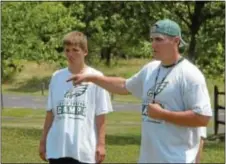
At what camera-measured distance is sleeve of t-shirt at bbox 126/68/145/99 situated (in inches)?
198

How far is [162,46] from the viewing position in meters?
4.66

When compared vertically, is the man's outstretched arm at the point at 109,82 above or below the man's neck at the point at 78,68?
below

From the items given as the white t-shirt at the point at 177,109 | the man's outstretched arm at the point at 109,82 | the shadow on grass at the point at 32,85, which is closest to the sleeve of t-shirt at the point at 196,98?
the white t-shirt at the point at 177,109

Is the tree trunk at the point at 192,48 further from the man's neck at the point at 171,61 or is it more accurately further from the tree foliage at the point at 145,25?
the man's neck at the point at 171,61

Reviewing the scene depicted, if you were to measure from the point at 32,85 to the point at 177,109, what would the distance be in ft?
165

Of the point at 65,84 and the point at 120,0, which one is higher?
the point at 120,0

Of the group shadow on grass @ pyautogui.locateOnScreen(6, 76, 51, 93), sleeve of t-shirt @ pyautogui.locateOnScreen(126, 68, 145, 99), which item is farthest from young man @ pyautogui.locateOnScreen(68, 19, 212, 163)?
shadow on grass @ pyautogui.locateOnScreen(6, 76, 51, 93)

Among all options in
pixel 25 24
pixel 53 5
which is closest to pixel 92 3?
pixel 25 24

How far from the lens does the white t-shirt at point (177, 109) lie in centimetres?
461

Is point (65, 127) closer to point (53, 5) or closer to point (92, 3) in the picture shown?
point (92, 3)

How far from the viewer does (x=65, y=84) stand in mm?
5824

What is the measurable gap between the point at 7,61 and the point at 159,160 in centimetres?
2451

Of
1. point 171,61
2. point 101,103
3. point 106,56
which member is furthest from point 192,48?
point 106,56

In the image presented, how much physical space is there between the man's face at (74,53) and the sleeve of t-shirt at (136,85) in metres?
0.78
